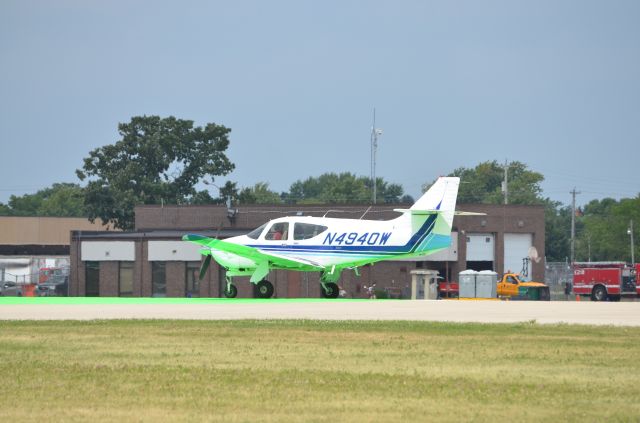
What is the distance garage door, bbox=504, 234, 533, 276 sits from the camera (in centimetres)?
6794

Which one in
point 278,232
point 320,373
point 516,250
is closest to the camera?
point 320,373

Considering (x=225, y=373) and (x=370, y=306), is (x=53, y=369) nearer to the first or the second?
(x=225, y=373)

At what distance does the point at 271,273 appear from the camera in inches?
2483

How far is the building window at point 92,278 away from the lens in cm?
6456

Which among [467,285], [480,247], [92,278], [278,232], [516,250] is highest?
[278,232]

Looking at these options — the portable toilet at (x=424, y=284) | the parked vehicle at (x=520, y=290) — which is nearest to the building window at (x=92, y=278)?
the portable toilet at (x=424, y=284)

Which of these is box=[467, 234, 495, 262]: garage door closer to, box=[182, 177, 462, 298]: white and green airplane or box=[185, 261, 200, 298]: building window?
box=[185, 261, 200, 298]: building window

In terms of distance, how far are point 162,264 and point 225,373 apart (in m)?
46.6

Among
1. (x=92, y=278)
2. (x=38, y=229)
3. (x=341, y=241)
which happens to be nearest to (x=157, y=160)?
(x=38, y=229)

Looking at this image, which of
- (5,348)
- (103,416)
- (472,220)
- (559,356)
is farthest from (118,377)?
(472,220)

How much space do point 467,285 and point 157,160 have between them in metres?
61.2

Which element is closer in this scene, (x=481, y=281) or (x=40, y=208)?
(x=481, y=281)

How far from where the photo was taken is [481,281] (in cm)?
5012

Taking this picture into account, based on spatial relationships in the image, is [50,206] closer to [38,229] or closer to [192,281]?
[38,229]
